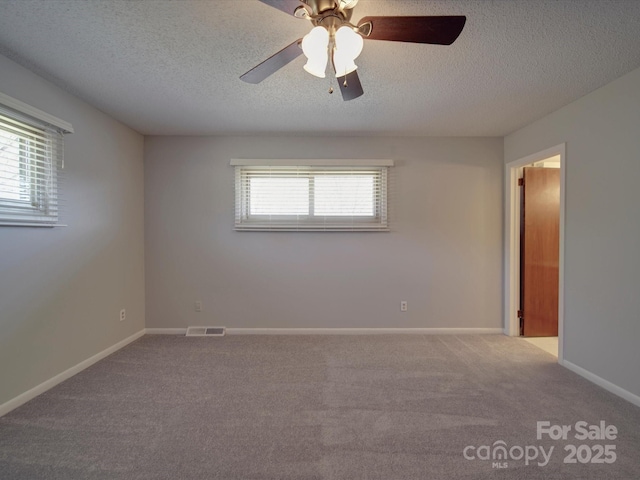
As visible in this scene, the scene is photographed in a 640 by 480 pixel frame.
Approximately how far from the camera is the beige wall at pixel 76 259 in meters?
1.99

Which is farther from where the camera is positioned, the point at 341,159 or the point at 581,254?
the point at 341,159

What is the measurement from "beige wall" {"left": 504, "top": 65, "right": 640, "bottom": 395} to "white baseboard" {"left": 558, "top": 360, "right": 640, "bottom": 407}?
3cm

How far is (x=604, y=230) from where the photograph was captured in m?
2.26

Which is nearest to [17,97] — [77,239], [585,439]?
[77,239]

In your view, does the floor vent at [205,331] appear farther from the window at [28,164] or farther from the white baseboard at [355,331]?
the window at [28,164]

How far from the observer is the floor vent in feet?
11.0

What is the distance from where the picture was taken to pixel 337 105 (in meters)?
2.60

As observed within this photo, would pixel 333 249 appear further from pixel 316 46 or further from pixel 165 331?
pixel 316 46

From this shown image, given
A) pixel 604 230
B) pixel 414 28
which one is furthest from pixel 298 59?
pixel 604 230

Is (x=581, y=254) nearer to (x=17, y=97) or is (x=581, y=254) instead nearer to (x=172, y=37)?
(x=172, y=37)

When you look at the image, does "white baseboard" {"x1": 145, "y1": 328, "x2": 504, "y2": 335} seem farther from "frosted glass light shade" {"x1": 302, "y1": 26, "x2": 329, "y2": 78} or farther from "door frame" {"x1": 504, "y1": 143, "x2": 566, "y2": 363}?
"frosted glass light shade" {"x1": 302, "y1": 26, "x2": 329, "y2": 78}

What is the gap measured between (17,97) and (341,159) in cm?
272

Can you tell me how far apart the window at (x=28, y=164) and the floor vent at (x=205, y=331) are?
5.66 feet

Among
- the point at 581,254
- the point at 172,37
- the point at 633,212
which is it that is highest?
the point at 172,37
